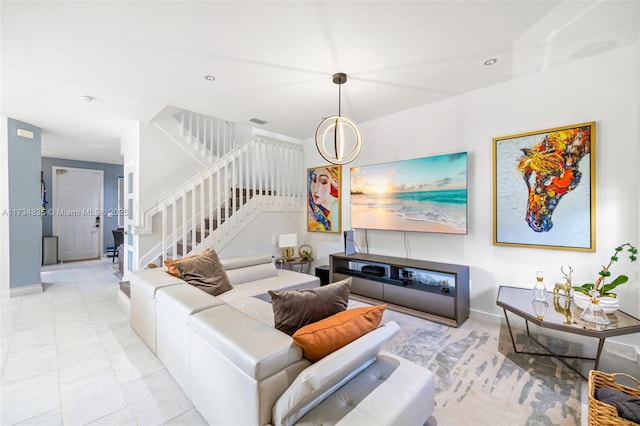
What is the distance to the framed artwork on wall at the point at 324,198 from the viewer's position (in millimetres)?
4891

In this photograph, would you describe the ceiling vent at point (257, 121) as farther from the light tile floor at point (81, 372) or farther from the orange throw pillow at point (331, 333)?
the orange throw pillow at point (331, 333)

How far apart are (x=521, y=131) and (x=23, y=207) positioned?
23.1 ft

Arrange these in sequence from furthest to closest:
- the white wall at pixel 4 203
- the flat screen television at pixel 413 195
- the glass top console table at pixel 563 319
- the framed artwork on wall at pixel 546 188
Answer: the white wall at pixel 4 203, the flat screen television at pixel 413 195, the framed artwork on wall at pixel 546 188, the glass top console table at pixel 563 319

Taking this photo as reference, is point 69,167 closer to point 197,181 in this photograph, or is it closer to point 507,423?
point 197,181

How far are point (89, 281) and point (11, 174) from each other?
6.82 ft

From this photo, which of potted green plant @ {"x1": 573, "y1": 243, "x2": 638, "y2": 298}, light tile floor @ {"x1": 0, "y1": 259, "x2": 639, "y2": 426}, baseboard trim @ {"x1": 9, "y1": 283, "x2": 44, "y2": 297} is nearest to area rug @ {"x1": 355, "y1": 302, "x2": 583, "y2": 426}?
light tile floor @ {"x1": 0, "y1": 259, "x2": 639, "y2": 426}

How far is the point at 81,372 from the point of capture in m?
2.19

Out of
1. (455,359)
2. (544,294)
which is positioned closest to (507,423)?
(455,359)

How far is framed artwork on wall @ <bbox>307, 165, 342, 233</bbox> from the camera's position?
4.89m

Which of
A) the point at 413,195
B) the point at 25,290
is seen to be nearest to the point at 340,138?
the point at 413,195

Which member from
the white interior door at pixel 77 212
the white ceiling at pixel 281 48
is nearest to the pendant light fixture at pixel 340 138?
the white ceiling at pixel 281 48

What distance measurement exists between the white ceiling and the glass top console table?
227cm

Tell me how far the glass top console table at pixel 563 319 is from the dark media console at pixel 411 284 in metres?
0.51

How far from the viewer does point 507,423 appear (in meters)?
1.67
